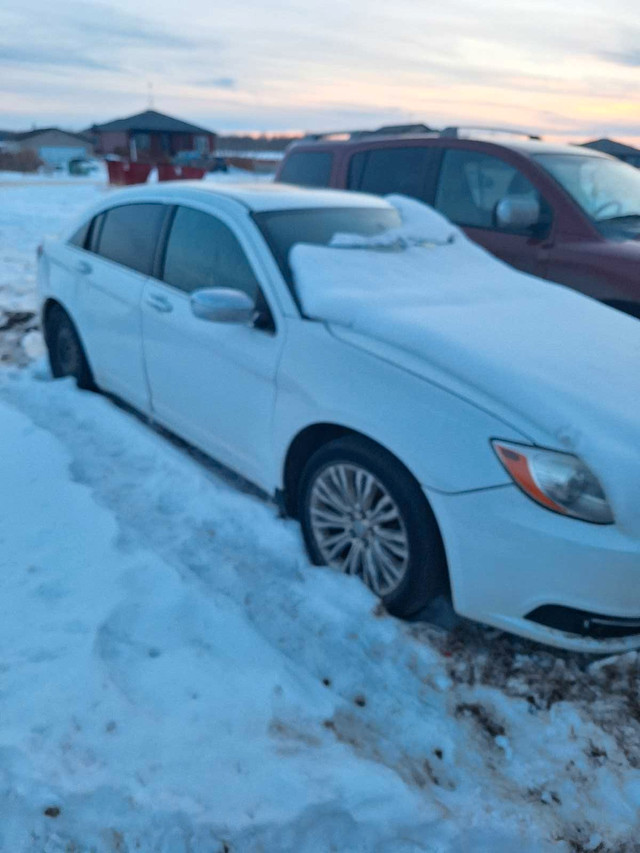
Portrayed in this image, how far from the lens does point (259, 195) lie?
3834 millimetres

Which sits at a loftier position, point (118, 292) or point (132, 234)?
point (132, 234)

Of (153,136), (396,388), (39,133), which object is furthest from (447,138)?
(39,133)

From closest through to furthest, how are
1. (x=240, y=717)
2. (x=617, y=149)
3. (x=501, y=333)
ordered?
1. (x=240, y=717)
2. (x=501, y=333)
3. (x=617, y=149)

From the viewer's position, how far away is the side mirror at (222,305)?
3.11 m

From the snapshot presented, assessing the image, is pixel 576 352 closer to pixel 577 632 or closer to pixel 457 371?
pixel 457 371

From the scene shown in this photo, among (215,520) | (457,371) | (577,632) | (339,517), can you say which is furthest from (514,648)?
(215,520)

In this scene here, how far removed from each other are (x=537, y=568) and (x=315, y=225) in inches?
84.9

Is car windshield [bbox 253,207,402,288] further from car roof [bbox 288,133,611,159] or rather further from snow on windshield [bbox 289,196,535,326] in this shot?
car roof [bbox 288,133,611,159]

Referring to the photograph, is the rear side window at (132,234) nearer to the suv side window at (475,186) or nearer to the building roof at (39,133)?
the suv side window at (475,186)

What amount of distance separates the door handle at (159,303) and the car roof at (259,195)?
0.57 m

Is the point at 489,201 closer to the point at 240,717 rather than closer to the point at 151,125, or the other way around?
the point at 240,717

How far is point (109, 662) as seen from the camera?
7.75 ft

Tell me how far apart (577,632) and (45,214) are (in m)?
15.4

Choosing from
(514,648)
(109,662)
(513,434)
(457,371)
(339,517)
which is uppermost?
(457,371)
